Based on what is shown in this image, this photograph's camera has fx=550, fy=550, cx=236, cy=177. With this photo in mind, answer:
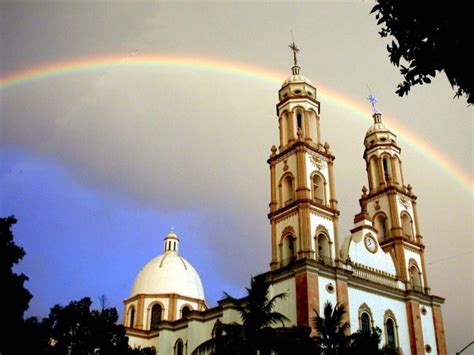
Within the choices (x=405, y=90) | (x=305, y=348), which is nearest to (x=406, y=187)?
(x=305, y=348)

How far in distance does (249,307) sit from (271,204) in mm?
15187

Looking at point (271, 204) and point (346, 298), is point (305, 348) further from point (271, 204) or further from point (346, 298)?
point (271, 204)

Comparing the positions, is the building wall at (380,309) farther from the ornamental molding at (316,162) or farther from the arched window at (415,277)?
the ornamental molding at (316,162)

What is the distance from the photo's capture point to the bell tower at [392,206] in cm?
4006

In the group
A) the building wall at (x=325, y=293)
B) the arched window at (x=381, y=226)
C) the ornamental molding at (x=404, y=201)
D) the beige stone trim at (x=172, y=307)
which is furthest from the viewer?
the beige stone trim at (x=172, y=307)

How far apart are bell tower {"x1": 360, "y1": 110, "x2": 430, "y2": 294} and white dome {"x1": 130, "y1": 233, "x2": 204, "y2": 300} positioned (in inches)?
740

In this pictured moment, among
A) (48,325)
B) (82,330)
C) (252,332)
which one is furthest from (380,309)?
(48,325)

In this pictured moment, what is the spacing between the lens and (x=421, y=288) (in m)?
39.7

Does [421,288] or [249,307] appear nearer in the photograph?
[249,307]

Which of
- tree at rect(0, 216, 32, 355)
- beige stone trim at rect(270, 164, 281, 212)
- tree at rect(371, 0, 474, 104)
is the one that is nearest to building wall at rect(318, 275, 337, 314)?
beige stone trim at rect(270, 164, 281, 212)

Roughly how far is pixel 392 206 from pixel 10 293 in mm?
29455

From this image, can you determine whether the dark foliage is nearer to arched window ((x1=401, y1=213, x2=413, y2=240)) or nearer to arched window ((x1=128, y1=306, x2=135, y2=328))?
arched window ((x1=128, y1=306, x2=135, y2=328))

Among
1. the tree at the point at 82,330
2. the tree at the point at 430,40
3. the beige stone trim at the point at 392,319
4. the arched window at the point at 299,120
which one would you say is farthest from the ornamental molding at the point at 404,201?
the tree at the point at 430,40

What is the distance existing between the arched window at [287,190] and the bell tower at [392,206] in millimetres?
9364
